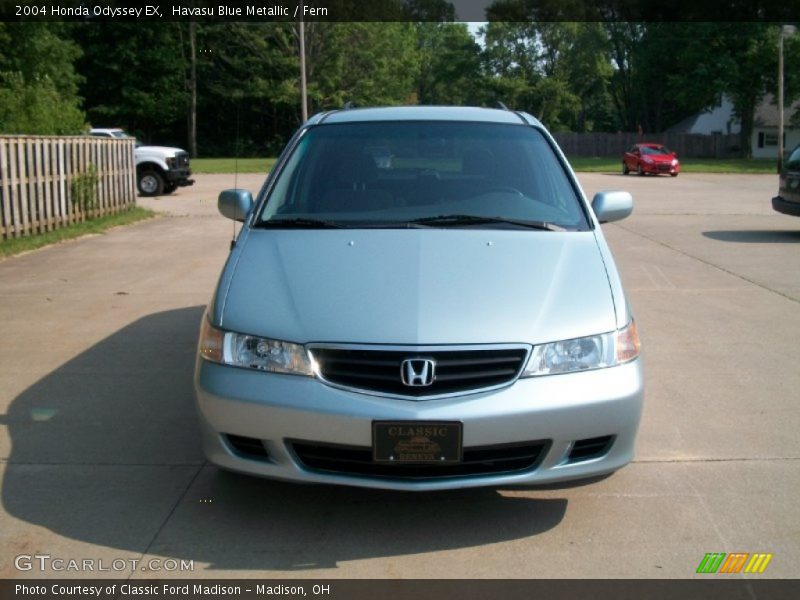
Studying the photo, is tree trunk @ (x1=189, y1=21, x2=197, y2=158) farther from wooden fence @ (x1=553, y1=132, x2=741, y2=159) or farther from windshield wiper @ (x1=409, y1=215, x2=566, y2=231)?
windshield wiper @ (x1=409, y1=215, x2=566, y2=231)

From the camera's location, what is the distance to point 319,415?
3.73m

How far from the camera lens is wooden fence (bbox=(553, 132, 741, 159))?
204 feet

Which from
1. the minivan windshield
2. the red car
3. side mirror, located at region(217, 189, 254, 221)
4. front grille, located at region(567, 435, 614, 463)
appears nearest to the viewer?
front grille, located at region(567, 435, 614, 463)

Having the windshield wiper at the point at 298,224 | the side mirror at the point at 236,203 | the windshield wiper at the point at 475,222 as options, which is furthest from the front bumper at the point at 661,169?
the windshield wiper at the point at 298,224

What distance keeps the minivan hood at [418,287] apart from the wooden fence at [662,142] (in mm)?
58737

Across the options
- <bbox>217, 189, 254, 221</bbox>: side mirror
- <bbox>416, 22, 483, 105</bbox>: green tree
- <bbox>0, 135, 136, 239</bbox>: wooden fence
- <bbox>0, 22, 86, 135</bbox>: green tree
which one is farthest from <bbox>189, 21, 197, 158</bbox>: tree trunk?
<bbox>217, 189, 254, 221</bbox>: side mirror

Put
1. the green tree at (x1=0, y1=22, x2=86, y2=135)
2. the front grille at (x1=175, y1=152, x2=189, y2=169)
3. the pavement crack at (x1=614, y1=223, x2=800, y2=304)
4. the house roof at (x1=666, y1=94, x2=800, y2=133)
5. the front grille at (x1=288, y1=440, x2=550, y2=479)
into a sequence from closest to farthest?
1. the front grille at (x1=288, y1=440, x2=550, y2=479)
2. the pavement crack at (x1=614, y1=223, x2=800, y2=304)
3. the green tree at (x1=0, y1=22, x2=86, y2=135)
4. the front grille at (x1=175, y1=152, x2=189, y2=169)
5. the house roof at (x1=666, y1=94, x2=800, y2=133)

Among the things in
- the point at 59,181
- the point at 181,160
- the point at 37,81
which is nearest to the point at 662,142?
the point at 181,160

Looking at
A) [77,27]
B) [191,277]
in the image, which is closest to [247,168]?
[77,27]

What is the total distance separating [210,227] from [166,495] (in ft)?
41.8

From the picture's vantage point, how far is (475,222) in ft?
16.1

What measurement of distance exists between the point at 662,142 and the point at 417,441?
6361 centimetres

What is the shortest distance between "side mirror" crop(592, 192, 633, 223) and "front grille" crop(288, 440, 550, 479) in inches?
83.7
